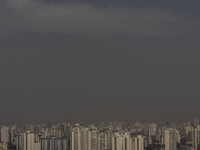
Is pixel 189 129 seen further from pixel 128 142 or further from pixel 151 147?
pixel 128 142

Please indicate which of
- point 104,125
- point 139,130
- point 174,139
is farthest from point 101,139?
point 139,130

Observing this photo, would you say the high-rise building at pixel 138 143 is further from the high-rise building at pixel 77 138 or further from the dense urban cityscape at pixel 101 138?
the high-rise building at pixel 77 138

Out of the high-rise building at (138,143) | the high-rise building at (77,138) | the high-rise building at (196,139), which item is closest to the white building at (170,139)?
the high-rise building at (196,139)

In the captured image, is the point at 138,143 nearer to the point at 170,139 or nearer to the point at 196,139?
the point at 170,139

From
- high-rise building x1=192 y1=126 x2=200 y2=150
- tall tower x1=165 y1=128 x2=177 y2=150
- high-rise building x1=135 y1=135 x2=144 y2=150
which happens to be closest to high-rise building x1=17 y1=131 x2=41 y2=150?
high-rise building x1=135 y1=135 x2=144 y2=150

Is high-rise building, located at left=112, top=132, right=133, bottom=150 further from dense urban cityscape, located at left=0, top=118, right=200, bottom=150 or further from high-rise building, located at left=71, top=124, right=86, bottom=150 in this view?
high-rise building, located at left=71, top=124, right=86, bottom=150

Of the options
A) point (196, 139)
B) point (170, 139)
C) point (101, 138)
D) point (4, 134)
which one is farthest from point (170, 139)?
point (4, 134)

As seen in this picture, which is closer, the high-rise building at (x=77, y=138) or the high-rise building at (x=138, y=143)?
the high-rise building at (x=138, y=143)

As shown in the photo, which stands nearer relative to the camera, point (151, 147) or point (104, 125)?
point (151, 147)
